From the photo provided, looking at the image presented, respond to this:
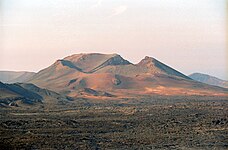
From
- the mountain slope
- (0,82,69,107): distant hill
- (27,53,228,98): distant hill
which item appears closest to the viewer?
(0,82,69,107): distant hill

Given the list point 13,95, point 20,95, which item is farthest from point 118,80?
point 13,95

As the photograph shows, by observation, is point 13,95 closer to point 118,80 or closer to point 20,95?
point 20,95

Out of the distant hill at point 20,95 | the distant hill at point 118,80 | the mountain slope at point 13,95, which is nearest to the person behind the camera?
the distant hill at point 20,95

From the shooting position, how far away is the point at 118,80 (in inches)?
2852

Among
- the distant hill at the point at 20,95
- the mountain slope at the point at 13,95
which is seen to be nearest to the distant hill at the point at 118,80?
the distant hill at the point at 20,95

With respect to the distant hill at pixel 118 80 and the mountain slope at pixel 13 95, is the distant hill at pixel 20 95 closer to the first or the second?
the mountain slope at pixel 13 95

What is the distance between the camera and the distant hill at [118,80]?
66875mm

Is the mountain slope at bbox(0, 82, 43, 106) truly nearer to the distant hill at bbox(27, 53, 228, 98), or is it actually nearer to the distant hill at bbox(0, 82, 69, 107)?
the distant hill at bbox(0, 82, 69, 107)

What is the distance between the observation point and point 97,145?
45.8 ft

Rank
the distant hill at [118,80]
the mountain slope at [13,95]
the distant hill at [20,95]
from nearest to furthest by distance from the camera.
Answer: the distant hill at [20,95] < the mountain slope at [13,95] < the distant hill at [118,80]

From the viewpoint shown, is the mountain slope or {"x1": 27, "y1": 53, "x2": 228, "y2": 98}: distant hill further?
{"x1": 27, "y1": 53, "x2": 228, "y2": 98}: distant hill

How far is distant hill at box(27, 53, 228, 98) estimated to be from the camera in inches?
2633

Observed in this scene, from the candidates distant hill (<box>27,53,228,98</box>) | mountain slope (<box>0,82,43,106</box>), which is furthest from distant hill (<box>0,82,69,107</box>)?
distant hill (<box>27,53,228,98</box>)

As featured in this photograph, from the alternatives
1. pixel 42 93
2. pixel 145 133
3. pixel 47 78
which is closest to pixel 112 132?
pixel 145 133
